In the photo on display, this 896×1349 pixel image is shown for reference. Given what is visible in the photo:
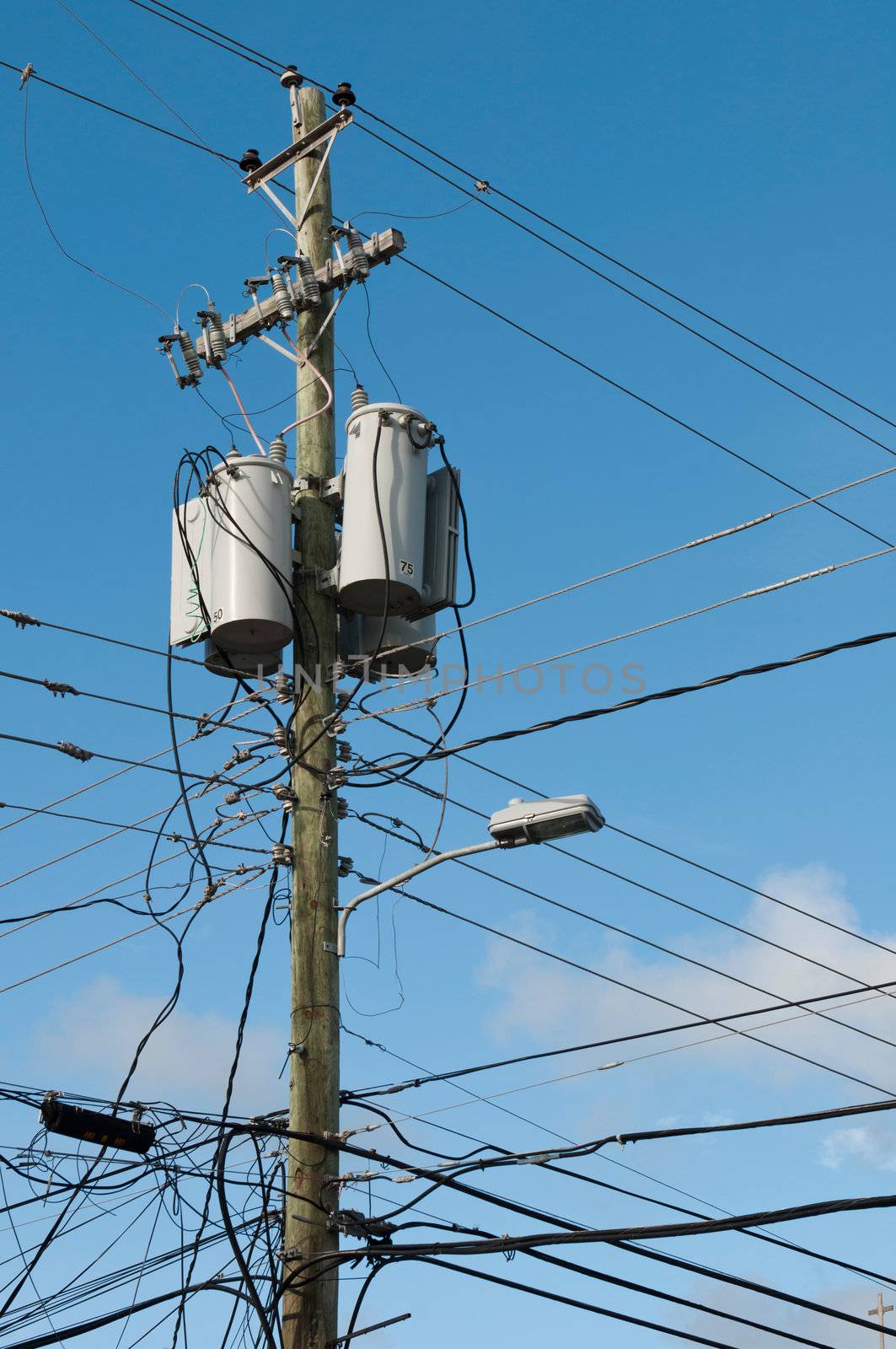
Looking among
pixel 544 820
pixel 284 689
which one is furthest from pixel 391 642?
pixel 544 820

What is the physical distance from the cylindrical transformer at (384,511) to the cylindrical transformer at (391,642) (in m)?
0.18

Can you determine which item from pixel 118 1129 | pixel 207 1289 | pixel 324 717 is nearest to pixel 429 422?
pixel 324 717

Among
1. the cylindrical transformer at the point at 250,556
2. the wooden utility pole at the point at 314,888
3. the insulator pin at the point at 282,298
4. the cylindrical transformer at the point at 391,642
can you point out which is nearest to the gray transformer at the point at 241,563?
the cylindrical transformer at the point at 250,556

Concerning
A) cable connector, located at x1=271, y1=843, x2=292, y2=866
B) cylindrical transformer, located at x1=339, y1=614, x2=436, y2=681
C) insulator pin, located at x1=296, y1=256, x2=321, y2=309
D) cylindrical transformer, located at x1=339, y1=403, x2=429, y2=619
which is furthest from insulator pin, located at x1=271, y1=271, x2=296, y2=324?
cable connector, located at x1=271, y1=843, x2=292, y2=866

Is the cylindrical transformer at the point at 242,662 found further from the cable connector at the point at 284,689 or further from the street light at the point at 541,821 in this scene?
the street light at the point at 541,821

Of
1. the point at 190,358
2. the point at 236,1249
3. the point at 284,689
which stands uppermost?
the point at 190,358

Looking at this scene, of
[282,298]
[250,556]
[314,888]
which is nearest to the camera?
[314,888]

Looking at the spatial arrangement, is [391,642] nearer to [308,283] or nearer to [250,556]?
[250,556]

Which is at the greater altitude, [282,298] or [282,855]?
[282,298]

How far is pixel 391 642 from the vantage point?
38.6 ft

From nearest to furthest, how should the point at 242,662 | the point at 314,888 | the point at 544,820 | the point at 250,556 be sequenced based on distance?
1. the point at 544,820
2. the point at 314,888
3. the point at 250,556
4. the point at 242,662

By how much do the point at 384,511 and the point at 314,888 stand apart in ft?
8.24

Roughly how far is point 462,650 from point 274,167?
13.4ft

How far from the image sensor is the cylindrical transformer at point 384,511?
1126 cm
